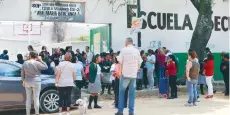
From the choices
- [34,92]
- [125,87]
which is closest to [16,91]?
[34,92]

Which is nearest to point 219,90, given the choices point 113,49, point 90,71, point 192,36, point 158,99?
point 192,36

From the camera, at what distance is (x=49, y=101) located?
35.5 feet

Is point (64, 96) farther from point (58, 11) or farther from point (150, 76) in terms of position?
point (58, 11)

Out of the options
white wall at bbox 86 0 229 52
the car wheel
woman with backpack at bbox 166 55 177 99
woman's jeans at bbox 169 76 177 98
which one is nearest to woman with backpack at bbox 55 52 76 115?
the car wheel

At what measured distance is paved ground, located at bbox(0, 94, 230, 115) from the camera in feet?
34.9

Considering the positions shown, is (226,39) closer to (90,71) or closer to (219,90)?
(219,90)

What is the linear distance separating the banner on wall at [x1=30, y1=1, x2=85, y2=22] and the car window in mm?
5162

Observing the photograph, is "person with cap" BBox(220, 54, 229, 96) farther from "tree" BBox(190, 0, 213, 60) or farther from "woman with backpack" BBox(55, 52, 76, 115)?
"woman with backpack" BBox(55, 52, 76, 115)

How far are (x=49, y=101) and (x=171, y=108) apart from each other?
3523mm

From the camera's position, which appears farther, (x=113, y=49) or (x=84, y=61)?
(x=113, y=49)

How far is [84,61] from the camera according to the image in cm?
1514

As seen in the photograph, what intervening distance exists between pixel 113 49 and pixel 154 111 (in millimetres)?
6369

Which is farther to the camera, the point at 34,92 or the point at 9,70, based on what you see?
the point at 9,70

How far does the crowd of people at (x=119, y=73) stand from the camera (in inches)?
371
